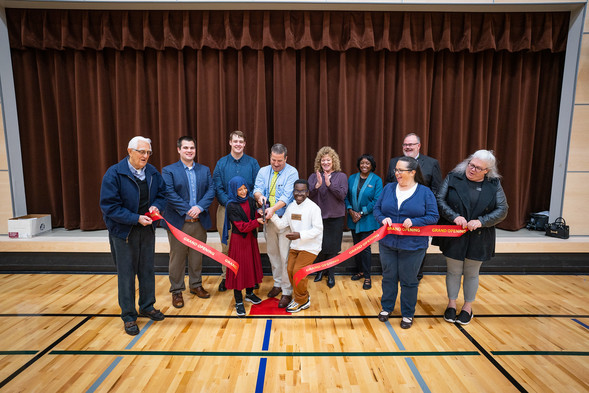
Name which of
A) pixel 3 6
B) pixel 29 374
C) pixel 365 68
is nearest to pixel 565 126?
pixel 365 68

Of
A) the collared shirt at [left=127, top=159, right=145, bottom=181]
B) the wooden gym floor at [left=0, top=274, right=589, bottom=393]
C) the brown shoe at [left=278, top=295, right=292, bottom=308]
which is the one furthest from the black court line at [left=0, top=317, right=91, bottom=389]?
the brown shoe at [left=278, top=295, right=292, bottom=308]

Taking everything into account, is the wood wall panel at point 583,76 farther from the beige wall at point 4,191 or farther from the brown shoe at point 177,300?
the beige wall at point 4,191

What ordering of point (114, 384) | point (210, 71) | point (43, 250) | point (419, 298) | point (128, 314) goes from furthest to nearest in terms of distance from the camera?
point (210, 71)
point (43, 250)
point (419, 298)
point (128, 314)
point (114, 384)

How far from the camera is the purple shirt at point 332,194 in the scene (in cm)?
359

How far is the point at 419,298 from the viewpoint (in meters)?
3.59

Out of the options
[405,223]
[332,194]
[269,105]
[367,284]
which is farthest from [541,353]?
[269,105]

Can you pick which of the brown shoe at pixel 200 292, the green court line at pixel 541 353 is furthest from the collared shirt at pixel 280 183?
the green court line at pixel 541 353

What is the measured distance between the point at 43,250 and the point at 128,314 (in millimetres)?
2421

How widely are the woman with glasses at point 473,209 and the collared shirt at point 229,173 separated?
1.92 m

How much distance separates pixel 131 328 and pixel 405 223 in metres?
2.56

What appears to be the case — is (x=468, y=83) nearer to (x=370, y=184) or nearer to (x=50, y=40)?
(x=370, y=184)

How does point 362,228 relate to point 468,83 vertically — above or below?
below

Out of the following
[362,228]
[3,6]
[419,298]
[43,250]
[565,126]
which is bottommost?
[419,298]

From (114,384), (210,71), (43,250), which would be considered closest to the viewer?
(114,384)
